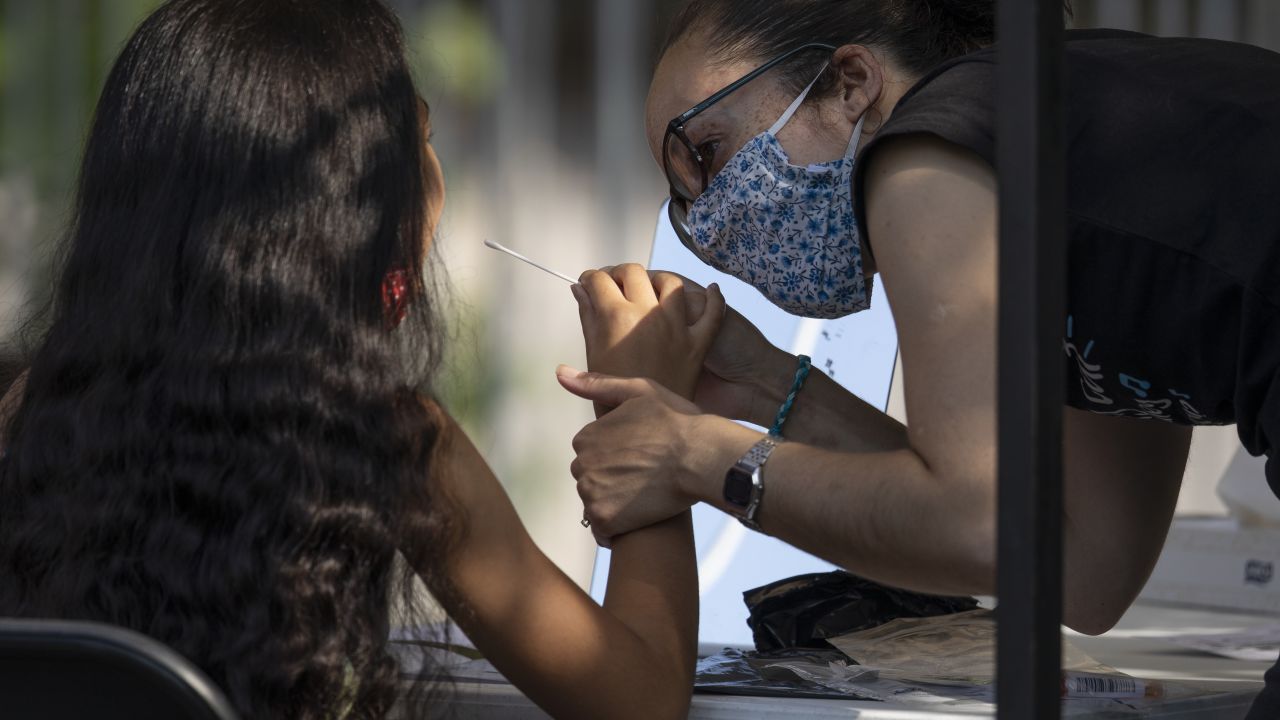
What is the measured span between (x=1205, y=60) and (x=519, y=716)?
0.73 m

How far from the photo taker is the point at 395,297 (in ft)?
2.97

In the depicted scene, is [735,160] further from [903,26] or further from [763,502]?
[763,502]

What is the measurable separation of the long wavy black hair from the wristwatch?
25cm

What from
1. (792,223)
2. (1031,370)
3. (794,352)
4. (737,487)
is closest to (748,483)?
(737,487)

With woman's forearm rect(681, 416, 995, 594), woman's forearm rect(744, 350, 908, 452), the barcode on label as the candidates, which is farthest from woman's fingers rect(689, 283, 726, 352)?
the barcode on label

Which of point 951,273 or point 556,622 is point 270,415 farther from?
point 951,273

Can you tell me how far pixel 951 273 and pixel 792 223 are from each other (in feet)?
1.30

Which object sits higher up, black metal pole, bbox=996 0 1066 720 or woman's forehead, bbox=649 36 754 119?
woman's forehead, bbox=649 36 754 119

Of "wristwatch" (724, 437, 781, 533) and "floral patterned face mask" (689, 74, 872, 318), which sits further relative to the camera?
"floral patterned face mask" (689, 74, 872, 318)

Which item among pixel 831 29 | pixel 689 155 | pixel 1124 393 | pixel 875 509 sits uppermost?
pixel 831 29

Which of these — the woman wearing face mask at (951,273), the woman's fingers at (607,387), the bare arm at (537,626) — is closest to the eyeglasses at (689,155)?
the woman wearing face mask at (951,273)

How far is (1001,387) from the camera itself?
0.55 metres

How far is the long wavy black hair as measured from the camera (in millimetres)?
778

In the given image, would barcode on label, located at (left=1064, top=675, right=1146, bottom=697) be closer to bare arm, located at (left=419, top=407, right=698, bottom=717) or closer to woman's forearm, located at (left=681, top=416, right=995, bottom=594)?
woman's forearm, located at (left=681, top=416, right=995, bottom=594)
